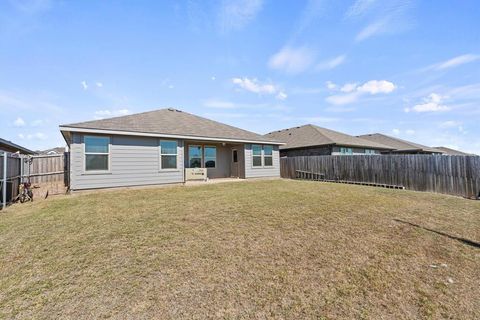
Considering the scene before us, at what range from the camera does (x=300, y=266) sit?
127 inches

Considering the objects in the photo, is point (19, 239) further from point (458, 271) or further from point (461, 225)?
point (461, 225)

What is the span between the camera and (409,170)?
39.0 feet

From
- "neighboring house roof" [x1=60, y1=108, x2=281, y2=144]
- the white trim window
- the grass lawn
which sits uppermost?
"neighboring house roof" [x1=60, y1=108, x2=281, y2=144]

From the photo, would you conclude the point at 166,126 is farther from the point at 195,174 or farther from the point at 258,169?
the point at 258,169

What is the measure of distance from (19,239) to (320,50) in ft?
42.1

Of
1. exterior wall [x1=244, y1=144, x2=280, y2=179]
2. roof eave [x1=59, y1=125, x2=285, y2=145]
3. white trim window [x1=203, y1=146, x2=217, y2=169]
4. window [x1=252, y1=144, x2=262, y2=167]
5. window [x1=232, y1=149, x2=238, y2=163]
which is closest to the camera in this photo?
roof eave [x1=59, y1=125, x2=285, y2=145]

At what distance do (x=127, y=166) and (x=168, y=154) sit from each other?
2106mm

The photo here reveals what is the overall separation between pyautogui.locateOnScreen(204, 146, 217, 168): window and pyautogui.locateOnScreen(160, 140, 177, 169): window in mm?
3021

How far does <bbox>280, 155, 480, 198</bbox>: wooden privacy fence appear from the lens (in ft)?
32.4

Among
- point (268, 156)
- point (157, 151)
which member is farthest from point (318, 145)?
point (157, 151)

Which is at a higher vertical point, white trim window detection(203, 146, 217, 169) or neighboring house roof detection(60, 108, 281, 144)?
neighboring house roof detection(60, 108, 281, 144)

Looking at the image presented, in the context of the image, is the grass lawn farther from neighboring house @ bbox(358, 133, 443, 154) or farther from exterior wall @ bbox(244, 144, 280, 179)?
neighboring house @ bbox(358, 133, 443, 154)

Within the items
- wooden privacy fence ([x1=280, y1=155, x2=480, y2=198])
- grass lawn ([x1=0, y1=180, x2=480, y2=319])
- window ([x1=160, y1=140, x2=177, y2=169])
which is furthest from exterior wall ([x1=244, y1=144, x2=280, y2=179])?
grass lawn ([x1=0, y1=180, x2=480, y2=319])

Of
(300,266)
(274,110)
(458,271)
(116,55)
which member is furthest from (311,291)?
(274,110)
